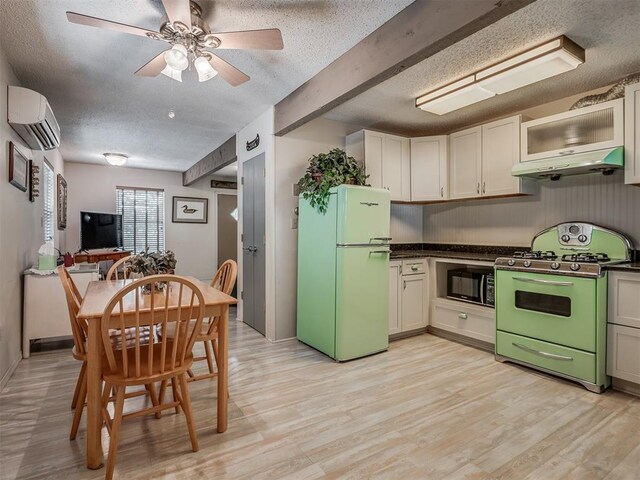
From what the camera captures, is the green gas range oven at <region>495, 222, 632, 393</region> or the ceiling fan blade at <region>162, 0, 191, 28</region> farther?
the green gas range oven at <region>495, 222, 632, 393</region>

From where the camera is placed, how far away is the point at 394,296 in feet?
12.0

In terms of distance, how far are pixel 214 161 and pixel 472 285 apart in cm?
414

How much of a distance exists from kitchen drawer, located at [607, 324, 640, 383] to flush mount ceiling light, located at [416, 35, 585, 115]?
1.92m

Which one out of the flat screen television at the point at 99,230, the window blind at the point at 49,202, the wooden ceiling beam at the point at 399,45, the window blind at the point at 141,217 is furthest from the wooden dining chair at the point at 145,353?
the window blind at the point at 141,217

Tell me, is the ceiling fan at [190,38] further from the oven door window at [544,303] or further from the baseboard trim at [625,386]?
the baseboard trim at [625,386]

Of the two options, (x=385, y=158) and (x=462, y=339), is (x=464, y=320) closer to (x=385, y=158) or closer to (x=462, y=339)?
(x=462, y=339)

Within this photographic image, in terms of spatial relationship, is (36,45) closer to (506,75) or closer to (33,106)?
(33,106)

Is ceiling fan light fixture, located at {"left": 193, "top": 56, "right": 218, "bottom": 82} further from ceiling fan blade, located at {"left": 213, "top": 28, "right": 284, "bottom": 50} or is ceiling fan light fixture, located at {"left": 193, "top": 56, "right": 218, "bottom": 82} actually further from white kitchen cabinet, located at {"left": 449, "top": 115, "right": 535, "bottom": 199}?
white kitchen cabinet, located at {"left": 449, "top": 115, "right": 535, "bottom": 199}

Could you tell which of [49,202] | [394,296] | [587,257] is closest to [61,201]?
[49,202]

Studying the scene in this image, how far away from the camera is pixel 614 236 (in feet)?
9.55

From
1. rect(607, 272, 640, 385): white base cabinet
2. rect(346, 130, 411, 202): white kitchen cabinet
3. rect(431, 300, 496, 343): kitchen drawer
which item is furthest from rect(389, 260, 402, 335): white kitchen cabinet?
rect(607, 272, 640, 385): white base cabinet

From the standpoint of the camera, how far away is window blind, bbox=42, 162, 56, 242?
4.38 m

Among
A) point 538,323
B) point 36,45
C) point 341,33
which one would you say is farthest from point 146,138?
point 538,323

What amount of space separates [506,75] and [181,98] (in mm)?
2855
